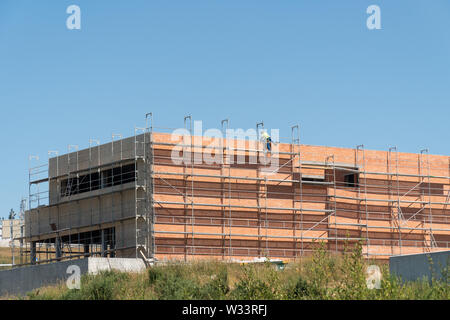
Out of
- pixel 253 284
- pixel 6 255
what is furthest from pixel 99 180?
pixel 6 255

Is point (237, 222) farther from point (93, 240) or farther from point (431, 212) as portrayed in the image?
point (431, 212)

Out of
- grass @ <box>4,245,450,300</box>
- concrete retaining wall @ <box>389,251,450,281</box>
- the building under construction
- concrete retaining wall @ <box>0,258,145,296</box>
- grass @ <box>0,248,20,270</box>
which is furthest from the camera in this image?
grass @ <box>0,248,20,270</box>

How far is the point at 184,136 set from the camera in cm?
4234

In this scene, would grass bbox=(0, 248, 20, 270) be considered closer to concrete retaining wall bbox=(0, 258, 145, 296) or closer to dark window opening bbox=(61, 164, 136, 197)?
dark window opening bbox=(61, 164, 136, 197)

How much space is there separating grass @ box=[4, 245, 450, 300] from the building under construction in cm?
549

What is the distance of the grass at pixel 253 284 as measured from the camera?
20547 millimetres

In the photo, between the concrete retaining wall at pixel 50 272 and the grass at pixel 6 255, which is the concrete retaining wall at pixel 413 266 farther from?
the grass at pixel 6 255

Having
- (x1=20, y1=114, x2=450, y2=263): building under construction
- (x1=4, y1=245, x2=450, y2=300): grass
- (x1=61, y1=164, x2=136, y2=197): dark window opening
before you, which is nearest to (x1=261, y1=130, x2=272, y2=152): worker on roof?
(x1=20, y1=114, x2=450, y2=263): building under construction

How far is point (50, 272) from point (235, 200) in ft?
33.6

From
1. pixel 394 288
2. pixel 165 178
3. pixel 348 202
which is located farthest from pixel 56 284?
pixel 394 288

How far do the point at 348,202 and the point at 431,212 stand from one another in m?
5.91

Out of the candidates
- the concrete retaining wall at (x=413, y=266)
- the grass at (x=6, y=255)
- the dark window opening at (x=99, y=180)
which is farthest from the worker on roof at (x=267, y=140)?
the grass at (x=6, y=255)

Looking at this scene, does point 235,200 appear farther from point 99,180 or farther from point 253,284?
point 253,284

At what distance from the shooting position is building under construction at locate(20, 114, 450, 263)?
4153 cm
